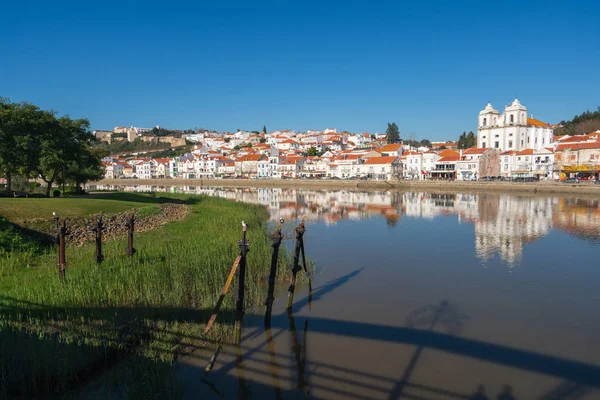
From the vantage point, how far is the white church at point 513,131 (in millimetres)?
95125

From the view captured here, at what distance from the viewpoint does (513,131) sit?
95312mm

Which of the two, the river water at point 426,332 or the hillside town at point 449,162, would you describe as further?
the hillside town at point 449,162

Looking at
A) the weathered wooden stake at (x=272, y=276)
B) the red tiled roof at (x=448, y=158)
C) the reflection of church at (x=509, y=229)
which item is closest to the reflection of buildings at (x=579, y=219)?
the reflection of church at (x=509, y=229)

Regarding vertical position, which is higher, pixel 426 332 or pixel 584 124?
pixel 584 124

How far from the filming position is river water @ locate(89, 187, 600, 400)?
7602 mm

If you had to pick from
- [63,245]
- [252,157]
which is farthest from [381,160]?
[63,245]

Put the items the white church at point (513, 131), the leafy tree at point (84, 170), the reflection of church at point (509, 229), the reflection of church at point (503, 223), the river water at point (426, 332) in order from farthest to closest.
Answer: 1. the white church at point (513, 131)
2. the leafy tree at point (84, 170)
3. the reflection of church at point (503, 223)
4. the reflection of church at point (509, 229)
5. the river water at point (426, 332)

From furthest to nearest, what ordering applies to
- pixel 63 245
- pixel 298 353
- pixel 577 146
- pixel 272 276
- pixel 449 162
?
pixel 449 162 → pixel 577 146 → pixel 63 245 → pixel 272 276 → pixel 298 353

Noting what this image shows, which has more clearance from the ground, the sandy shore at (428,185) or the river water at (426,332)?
the sandy shore at (428,185)

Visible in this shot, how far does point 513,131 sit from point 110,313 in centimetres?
10252

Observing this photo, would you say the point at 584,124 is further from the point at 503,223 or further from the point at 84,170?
the point at 84,170

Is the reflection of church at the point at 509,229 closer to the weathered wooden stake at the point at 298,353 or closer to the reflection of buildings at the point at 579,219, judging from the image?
the reflection of buildings at the point at 579,219

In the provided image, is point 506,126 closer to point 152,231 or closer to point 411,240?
point 411,240

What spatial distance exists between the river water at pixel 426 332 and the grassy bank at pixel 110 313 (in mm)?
873
